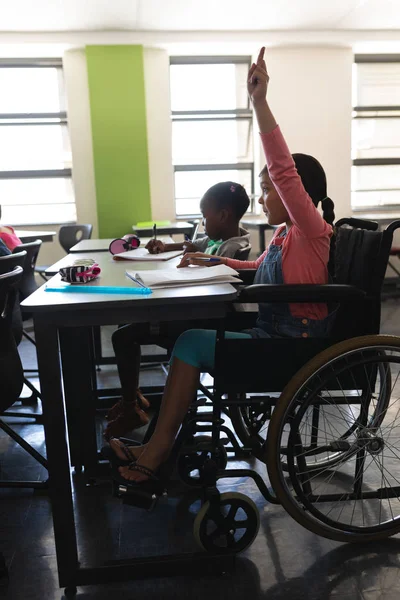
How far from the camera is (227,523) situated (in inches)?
50.8

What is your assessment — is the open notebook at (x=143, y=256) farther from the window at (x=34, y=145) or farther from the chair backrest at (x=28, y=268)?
the window at (x=34, y=145)

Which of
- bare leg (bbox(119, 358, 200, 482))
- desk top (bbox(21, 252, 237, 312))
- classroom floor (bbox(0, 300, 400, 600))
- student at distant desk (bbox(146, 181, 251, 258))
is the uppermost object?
student at distant desk (bbox(146, 181, 251, 258))

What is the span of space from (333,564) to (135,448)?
61cm

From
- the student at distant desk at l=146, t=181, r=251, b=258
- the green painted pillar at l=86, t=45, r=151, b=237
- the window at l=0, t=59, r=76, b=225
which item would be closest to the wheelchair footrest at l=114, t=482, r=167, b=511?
the student at distant desk at l=146, t=181, r=251, b=258

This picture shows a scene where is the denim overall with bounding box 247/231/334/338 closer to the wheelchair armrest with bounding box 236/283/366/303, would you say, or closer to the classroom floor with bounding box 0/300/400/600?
the wheelchair armrest with bounding box 236/283/366/303

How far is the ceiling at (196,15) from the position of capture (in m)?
4.61

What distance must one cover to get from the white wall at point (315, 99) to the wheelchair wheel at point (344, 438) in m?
4.82

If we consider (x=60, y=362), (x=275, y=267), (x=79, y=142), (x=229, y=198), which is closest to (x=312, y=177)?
(x=275, y=267)

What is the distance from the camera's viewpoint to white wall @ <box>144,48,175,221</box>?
218 inches

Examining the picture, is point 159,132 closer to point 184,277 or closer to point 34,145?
point 34,145

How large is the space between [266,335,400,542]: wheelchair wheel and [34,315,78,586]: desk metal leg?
495 millimetres

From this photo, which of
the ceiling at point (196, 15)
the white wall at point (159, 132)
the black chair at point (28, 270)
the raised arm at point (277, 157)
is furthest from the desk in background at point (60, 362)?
the white wall at point (159, 132)

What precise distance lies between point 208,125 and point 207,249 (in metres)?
4.28

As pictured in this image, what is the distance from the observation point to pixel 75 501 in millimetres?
1644
